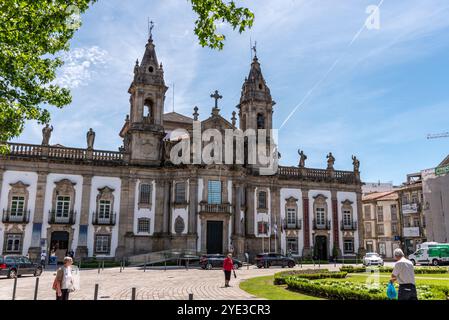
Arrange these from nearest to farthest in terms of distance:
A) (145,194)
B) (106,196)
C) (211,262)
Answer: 1. (211,262)
2. (106,196)
3. (145,194)

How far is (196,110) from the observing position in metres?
43.5

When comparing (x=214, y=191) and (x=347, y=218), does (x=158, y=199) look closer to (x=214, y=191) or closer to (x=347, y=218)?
(x=214, y=191)

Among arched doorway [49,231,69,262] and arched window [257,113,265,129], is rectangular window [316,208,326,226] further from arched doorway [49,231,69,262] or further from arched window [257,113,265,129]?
arched doorway [49,231,69,262]

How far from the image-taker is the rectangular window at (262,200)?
4504cm

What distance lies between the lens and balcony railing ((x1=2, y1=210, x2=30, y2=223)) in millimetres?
36062

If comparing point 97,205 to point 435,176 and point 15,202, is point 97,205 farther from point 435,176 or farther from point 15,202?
point 435,176

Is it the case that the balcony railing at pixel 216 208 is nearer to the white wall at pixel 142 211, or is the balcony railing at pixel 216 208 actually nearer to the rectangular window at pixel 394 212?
the white wall at pixel 142 211

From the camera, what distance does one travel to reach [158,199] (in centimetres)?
4144

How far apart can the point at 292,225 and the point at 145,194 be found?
1654 centimetres

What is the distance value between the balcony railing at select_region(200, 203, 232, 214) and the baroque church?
10 centimetres

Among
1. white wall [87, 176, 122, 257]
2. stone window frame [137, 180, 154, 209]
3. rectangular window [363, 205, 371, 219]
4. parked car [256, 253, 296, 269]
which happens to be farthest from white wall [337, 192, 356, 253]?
white wall [87, 176, 122, 257]

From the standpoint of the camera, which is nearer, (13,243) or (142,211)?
(13,243)

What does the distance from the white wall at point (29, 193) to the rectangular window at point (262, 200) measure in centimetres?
2262

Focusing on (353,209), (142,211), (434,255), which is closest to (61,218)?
(142,211)
